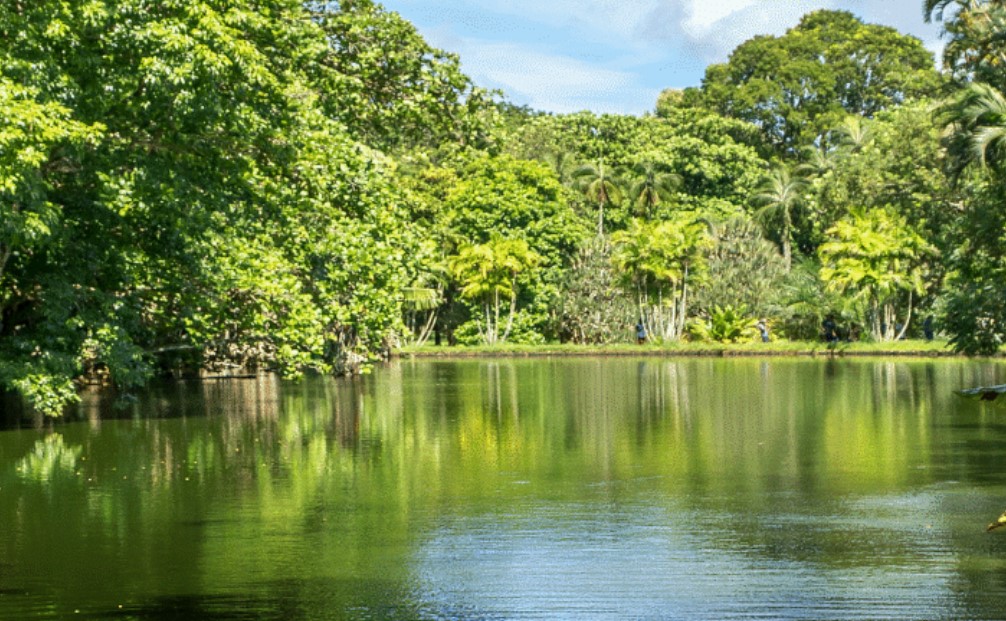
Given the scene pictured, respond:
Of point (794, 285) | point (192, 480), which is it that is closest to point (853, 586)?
point (192, 480)

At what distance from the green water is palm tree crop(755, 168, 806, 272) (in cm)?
3817

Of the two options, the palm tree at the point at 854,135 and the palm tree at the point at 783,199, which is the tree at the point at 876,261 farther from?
the palm tree at the point at 783,199

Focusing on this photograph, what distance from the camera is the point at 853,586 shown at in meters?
9.81

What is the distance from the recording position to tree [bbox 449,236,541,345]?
63562 mm

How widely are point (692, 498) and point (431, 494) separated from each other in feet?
8.50

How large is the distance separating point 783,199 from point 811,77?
12607 millimetres

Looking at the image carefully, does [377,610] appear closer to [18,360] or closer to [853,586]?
[853,586]

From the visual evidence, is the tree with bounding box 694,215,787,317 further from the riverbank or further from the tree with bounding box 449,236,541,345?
the tree with bounding box 449,236,541,345

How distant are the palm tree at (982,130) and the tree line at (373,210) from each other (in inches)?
3.4

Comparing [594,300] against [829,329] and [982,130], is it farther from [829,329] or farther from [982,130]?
[982,130]

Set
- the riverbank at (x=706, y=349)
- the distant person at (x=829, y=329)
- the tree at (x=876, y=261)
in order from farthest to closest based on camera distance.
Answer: the distant person at (x=829, y=329) < the tree at (x=876, y=261) < the riverbank at (x=706, y=349)

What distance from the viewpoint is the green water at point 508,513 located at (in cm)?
959

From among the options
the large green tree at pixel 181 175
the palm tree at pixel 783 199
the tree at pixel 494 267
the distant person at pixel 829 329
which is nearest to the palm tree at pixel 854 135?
the palm tree at pixel 783 199

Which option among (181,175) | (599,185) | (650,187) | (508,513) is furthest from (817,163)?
(508,513)
